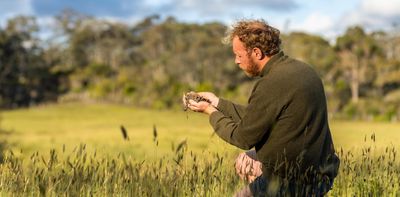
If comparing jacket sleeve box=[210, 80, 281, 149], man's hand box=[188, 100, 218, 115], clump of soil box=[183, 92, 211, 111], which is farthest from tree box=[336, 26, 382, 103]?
jacket sleeve box=[210, 80, 281, 149]

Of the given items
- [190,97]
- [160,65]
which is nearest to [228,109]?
[190,97]

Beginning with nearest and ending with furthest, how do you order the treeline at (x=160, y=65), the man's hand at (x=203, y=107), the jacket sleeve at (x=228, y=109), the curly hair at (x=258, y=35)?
the curly hair at (x=258, y=35), the man's hand at (x=203, y=107), the jacket sleeve at (x=228, y=109), the treeline at (x=160, y=65)

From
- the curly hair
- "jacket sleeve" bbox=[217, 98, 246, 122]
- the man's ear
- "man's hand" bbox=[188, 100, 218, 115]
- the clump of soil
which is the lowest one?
"jacket sleeve" bbox=[217, 98, 246, 122]

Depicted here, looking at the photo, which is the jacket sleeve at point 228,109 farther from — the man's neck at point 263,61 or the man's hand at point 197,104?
the man's neck at point 263,61

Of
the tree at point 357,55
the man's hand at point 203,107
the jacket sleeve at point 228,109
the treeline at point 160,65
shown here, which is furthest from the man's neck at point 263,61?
the tree at point 357,55

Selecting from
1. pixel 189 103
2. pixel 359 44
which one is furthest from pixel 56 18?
pixel 189 103

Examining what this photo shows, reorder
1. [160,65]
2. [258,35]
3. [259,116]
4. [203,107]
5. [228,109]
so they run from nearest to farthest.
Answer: [259,116] → [258,35] → [203,107] → [228,109] → [160,65]

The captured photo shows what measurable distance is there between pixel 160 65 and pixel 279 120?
252ft

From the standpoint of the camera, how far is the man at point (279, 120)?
12.1 ft

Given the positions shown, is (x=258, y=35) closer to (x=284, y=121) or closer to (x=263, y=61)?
(x=263, y=61)

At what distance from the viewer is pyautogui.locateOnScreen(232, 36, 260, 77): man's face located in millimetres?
3826

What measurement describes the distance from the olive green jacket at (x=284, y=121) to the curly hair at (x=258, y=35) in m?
0.07

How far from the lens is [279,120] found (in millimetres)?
3736

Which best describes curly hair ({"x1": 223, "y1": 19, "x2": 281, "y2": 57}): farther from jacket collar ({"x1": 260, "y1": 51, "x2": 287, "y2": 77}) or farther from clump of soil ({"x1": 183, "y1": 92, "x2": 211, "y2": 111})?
clump of soil ({"x1": 183, "y1": 92, "x2": 211, "y2": 111})
